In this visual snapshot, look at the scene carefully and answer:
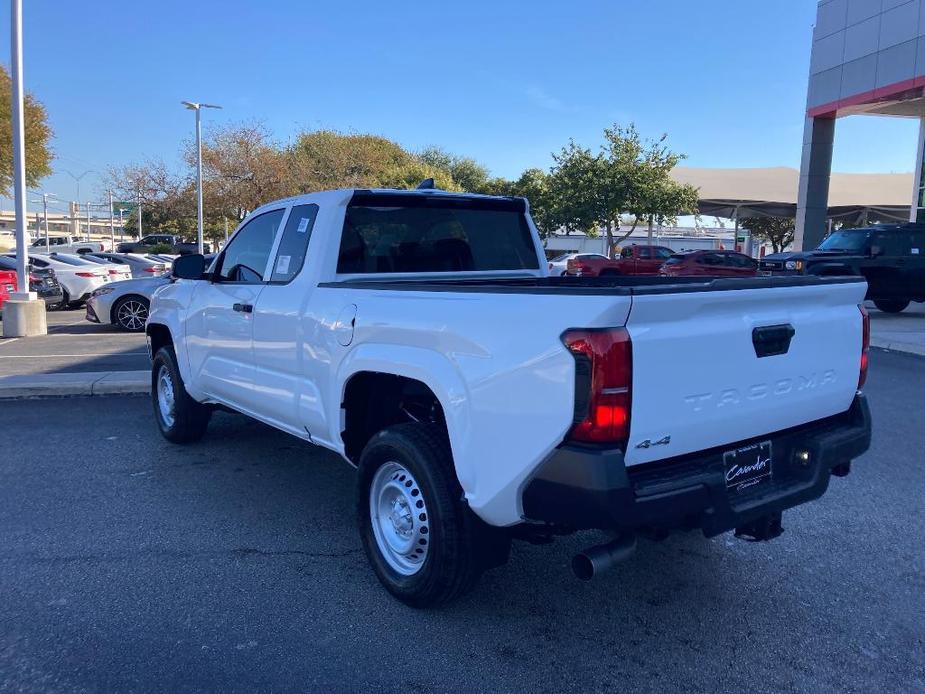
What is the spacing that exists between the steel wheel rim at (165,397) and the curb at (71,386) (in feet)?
6.16

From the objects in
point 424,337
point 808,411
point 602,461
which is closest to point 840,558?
point 808,411

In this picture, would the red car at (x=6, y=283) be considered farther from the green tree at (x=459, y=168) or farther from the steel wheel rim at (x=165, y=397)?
the green tree at (x=459, y=168)

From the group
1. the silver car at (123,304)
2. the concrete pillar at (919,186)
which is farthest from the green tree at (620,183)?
the silver car at (123,304)

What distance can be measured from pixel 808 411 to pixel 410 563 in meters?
1.97

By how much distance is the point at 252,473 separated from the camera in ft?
18.5

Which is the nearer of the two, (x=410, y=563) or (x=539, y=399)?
(x=539, y=399)

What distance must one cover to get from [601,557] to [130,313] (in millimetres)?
13238

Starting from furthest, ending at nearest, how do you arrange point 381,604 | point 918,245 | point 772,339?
point 918,245 < point 381,604 < point 772,339

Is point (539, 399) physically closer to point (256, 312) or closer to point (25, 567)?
point (256, 312)

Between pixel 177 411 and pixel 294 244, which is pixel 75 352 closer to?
pixel 177 411

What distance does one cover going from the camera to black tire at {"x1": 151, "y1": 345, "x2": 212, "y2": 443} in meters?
6.06

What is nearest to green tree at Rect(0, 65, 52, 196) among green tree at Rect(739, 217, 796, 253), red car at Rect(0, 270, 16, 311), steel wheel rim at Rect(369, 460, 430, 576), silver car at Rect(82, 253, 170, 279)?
silver car at Rect(82, 253, 170, 279)

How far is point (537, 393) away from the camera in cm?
276

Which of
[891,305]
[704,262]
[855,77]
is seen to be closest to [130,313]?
[891,305]
